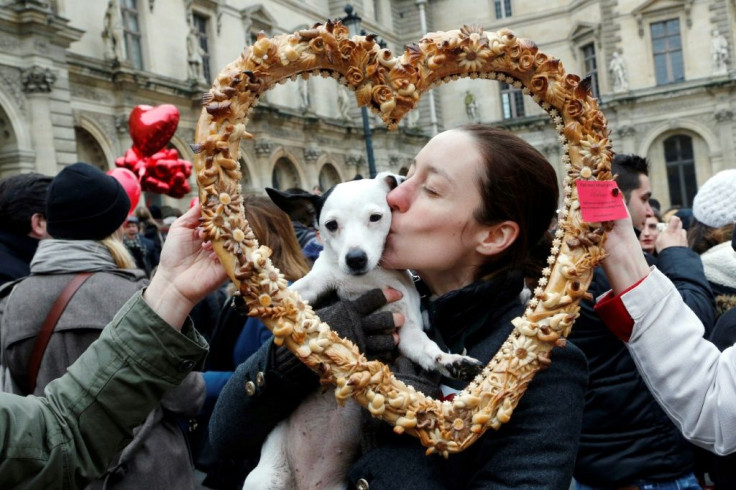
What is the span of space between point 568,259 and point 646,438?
5.30ft

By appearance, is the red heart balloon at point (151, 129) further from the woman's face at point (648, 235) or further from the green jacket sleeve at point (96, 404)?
the green jacket sleeve at point (96, 404)

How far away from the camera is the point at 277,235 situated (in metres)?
3.56

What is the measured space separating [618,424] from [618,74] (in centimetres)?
3243

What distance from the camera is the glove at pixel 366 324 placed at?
6.04 feet

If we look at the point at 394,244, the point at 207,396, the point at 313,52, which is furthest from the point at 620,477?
the point at 313,52

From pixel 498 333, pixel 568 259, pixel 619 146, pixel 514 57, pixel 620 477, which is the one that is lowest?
pixel 620 477

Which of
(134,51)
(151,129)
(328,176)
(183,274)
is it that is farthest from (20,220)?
(328,176)

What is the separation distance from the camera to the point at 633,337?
79.0 inches

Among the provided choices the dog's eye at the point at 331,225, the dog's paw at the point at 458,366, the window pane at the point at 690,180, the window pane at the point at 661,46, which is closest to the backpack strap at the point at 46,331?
the dog's eye at the point at 331,225

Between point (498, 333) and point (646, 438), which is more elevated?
point (498, 333)

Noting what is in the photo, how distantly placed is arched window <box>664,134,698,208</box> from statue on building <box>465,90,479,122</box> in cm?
888

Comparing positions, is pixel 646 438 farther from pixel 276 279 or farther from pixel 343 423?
pixel 276 279

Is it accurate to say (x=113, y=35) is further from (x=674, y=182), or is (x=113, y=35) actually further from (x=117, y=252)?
(x=674, y=182)

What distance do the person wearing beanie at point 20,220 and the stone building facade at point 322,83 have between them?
6.66 meters
